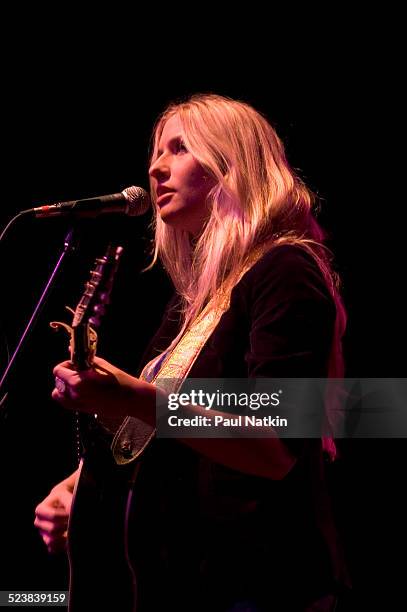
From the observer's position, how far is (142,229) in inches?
113

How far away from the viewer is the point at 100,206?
5.37ft

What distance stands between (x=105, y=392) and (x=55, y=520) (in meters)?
0.58

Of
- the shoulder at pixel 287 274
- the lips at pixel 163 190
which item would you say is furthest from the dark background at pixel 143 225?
the shoulder at pixel 287 274

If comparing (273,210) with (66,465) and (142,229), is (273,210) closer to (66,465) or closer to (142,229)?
(142,229)

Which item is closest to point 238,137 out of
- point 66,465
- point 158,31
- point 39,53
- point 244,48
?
point 244,48

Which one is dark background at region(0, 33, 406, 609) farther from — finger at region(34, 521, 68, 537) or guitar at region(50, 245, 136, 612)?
guitar at region(50, 245, 136, 612)

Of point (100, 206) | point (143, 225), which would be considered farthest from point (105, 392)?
point (143, 225)

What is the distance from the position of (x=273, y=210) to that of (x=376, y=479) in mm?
1191

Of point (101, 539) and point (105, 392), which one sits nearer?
point (105, 392)

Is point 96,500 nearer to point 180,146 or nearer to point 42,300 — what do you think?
point 42,300

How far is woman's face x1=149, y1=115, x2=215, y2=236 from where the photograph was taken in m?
1.80

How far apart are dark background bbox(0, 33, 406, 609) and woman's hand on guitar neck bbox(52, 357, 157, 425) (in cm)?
113

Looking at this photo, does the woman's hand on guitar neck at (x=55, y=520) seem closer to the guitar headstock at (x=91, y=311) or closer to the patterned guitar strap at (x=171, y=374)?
the patterned guitar strap at (x=171, y=374)

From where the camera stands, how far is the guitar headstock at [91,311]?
51.1 inches
